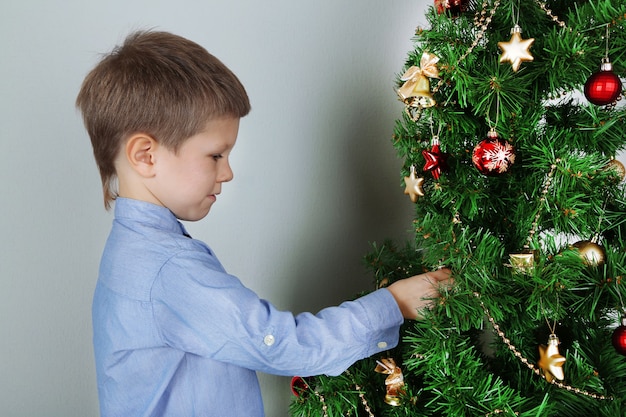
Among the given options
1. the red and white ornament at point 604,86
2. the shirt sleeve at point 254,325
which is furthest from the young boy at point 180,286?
the red and white ornament at point 604,86

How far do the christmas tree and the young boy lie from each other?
60mm

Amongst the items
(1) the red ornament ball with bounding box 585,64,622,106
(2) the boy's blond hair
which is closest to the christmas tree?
(1) the red ornament ball with bounding box 585,64,622,106

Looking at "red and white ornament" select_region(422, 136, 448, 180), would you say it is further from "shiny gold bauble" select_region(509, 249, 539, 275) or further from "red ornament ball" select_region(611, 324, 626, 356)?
"red ornament ball" select_region(611, 324, 626, 356)

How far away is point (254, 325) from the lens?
73 centimetres

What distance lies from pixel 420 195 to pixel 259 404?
1.07 feet

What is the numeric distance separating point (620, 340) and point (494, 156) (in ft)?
0.69

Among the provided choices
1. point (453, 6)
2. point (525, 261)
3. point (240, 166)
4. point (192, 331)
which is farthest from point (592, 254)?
point (240, 166)

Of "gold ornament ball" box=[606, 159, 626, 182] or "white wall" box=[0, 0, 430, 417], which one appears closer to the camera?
"gold ornament ball" box=[606, 159, 626, 182]

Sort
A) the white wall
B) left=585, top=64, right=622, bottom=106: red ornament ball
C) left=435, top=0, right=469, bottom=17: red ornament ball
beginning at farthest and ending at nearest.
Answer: the white wall, left=435, top=0, right=469, bottom=17: red ornament ball, left=585, top=64, right=622, bottom=106: red ornament ball

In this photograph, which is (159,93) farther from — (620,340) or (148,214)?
(620,340)

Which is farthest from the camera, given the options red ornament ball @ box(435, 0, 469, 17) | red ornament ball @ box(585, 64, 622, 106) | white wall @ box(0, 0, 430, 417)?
white wall @ box(0, 0, 430, 417)

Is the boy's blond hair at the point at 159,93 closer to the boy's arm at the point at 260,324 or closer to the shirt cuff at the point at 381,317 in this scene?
the boy's arm at the point at 260,324

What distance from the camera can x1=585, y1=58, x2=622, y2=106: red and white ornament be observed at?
619mm

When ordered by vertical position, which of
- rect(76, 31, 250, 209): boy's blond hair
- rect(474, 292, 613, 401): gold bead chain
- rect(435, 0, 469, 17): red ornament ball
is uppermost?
rect(435, 0, 469, 17): red ornament ball
